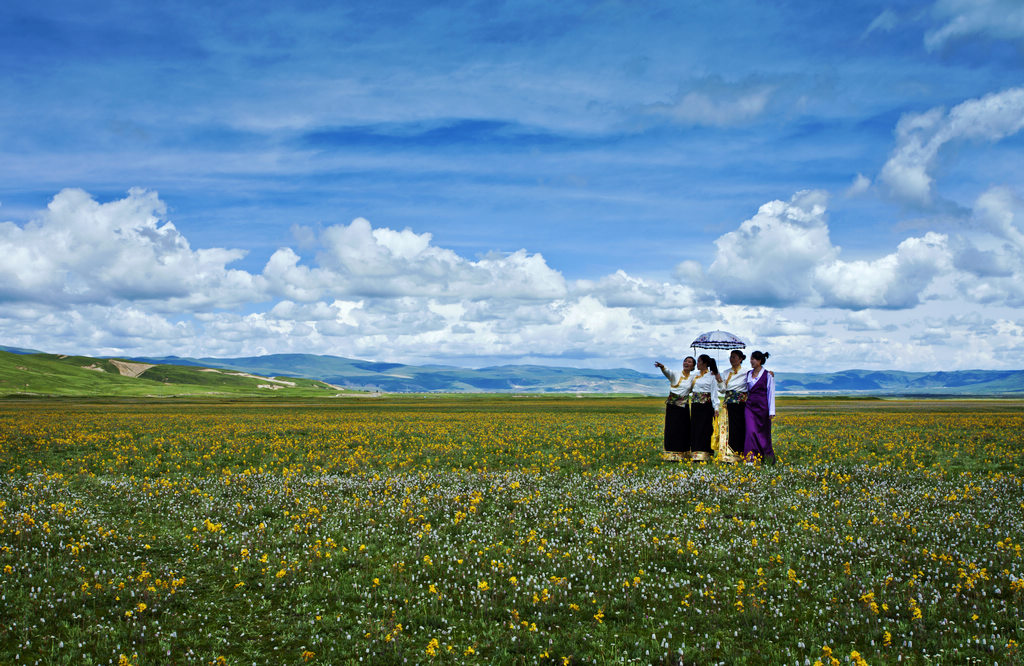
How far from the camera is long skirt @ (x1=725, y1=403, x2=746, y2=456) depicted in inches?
877

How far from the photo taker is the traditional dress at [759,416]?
21.6m

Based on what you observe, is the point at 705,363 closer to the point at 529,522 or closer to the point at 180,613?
the point at 529,522

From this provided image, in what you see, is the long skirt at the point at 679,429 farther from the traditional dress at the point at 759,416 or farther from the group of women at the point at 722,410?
the traditional dress at the point at 759,416

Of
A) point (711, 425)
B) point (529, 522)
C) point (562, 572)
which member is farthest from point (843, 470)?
point (562, 572)

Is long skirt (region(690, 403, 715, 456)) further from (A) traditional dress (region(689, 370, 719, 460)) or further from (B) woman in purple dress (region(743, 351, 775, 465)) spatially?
(B) woman in purple dress (region(743, 351, 775, 465))

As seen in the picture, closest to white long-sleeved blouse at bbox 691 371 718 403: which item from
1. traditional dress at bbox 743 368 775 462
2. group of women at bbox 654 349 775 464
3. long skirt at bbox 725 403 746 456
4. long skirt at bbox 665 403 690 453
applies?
group of women at bbox 654 349 775 464

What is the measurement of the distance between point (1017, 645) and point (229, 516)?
15.5 m

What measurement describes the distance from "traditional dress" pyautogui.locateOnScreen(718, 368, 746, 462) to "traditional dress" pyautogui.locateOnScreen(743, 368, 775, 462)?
0.31 m

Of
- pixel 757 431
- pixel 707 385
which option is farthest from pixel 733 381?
pixel 757 431

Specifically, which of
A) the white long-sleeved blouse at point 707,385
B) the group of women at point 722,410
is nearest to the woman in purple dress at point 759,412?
the group of women at point 722,410

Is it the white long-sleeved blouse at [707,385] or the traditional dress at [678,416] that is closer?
the white long-sleeved blouse at [707,385]

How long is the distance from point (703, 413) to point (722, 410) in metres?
0.70

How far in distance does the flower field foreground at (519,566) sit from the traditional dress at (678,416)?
7.51ft

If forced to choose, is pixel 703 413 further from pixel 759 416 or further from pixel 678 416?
pixel 759 416
